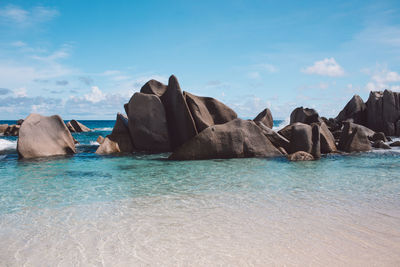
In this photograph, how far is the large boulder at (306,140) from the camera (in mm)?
12242

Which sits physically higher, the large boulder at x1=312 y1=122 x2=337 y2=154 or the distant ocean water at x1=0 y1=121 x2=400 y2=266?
the large boulder at x1=312 y1=122 x2=337 y2=154

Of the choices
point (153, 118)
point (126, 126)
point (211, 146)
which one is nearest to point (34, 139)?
point (126, 126)

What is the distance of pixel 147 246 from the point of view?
387cm

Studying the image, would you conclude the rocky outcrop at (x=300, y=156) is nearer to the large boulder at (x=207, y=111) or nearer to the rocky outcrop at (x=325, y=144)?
the rocky outcrop at (x=325, y=144)

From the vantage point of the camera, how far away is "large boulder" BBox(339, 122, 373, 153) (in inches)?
562

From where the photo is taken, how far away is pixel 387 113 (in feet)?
82.0

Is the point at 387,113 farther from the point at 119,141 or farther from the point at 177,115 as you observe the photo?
the point at 119,141

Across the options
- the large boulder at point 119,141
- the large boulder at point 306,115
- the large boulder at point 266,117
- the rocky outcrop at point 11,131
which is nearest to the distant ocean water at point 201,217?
the large boulder at point 119,141

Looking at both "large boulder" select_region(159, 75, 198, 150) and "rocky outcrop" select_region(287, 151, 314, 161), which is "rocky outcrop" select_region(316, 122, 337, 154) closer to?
"rocky outcrop" select_region(287, 151, 314, 161)

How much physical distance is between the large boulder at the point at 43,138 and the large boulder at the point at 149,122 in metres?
2.98

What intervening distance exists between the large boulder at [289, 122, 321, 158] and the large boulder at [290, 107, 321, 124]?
6846mm

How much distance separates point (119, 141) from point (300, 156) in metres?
8.14

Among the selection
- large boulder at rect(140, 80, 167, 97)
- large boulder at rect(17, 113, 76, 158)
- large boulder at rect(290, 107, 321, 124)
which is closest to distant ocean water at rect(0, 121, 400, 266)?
large boulder at rect(17, 113, 76, 158)

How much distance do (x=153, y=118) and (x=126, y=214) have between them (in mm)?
9317
